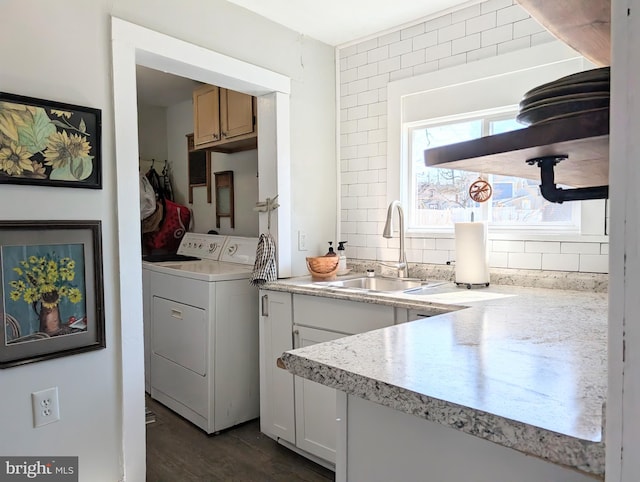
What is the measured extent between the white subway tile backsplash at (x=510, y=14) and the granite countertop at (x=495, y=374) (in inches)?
61.6

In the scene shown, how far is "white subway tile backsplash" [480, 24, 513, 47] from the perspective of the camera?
229 cm

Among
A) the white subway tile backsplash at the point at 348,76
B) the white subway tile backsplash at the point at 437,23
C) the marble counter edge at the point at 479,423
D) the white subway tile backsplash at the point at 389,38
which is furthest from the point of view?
the white subway tile backsplash at the point at 348,76

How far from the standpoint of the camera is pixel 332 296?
7.20 feet

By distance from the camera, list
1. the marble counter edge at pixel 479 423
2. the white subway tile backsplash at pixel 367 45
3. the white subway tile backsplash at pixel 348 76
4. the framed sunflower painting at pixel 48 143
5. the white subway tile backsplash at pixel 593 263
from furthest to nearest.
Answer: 1. the white subway tile backsplash at pixel 348 76
2. the white subway tile backsplash at pixel 367 45
3. the white subway tile backsplash at pixel 593 263
4. the framed sunflower painting at pixel 48 143
5. the marble counter edge at pixel 479 423

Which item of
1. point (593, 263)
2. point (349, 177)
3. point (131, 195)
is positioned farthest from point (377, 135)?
point (131, 195)

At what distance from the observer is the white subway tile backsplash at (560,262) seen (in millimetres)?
2131

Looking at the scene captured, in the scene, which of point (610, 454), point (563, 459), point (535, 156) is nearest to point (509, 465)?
point (563, 459)

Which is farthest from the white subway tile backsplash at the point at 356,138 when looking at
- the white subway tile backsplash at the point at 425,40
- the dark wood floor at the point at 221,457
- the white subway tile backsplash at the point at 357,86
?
the dark wood floor at the point at 221,457

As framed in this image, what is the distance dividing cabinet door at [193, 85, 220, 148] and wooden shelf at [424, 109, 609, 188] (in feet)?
9.39

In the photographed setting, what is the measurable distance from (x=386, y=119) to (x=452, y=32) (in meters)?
0.60

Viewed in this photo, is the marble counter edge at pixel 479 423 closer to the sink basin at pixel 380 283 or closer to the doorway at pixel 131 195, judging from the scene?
the doorway at pixel 131 195

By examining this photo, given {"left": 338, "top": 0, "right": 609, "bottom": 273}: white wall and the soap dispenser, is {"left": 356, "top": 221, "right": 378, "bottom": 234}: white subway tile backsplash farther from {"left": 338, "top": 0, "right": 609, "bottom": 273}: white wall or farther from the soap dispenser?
the soap dispenser

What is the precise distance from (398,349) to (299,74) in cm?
222

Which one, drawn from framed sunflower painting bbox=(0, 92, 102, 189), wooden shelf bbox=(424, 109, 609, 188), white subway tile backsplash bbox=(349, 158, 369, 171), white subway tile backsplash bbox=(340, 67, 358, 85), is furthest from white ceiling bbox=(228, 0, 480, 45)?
wooden shelf bbox=(424, 109, 609, 188)
